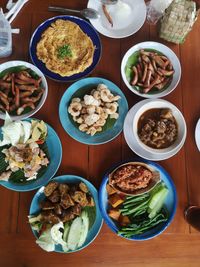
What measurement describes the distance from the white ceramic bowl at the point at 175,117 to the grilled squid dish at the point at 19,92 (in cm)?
49

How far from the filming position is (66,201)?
54.1 inches

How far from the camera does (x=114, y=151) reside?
151 centimetres

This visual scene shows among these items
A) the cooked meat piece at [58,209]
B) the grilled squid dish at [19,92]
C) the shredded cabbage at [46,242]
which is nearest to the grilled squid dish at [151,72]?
the grilled squid dish at [19,92]

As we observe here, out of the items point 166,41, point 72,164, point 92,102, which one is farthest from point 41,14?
point 72,164

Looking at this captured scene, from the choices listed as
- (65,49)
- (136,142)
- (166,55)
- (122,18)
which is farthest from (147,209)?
(122,18)

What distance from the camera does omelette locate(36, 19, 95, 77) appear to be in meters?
1.55

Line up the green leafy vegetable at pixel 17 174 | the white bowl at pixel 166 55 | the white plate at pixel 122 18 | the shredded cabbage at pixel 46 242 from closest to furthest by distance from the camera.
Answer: the shredded cabbage at pixel 46 242 < the green leafy vegetable at pixel 17 174 < the white bowl at pixel 166 55 < the white plate at pixel 122 18

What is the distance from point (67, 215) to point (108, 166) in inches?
11.9

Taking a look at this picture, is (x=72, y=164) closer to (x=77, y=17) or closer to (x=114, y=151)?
(x=114, y=151)

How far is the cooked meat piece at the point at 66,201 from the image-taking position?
1.37 metres

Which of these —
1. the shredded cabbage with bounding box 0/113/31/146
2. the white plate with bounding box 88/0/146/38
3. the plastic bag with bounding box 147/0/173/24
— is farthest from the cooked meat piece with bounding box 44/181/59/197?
the plastic bag with bounding box 147/0/173/24

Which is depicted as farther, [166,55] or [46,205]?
[166,55]

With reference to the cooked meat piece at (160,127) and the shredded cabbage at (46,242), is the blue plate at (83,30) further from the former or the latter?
the shredded cabbage at (46,242)

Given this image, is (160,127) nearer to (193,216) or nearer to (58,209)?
(193,216)
